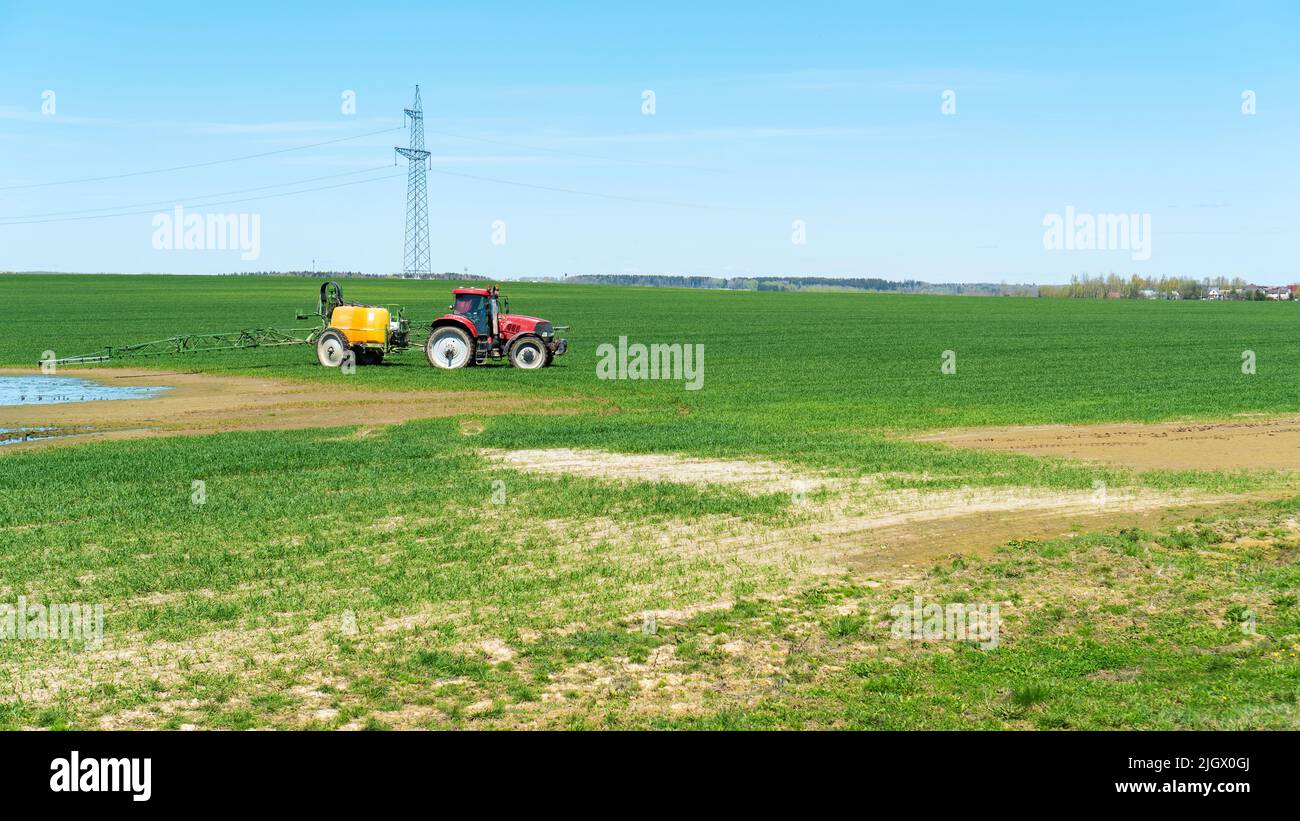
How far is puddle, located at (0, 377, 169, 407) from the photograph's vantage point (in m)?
30.6

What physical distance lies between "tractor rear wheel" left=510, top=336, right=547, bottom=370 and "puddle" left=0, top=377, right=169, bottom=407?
34.5ft

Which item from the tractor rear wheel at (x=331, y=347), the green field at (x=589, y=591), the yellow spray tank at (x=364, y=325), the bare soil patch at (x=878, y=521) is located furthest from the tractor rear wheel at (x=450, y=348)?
the bare soil patch at (x=878, y=521)

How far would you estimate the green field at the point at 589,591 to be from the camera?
884 cm

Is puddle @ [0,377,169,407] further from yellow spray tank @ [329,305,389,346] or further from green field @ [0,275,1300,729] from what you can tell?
green field @ [0,275,1300,729]

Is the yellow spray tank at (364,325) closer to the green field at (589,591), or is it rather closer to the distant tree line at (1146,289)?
the green field at (589,591)

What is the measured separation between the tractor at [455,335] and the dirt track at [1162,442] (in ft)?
54.6

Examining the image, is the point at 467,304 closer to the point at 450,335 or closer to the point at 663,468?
the point at 450,335

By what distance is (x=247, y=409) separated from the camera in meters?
28.7

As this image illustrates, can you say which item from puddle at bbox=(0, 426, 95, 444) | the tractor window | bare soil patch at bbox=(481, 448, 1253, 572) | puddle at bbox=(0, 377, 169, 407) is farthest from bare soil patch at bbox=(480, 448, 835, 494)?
the tractor window
